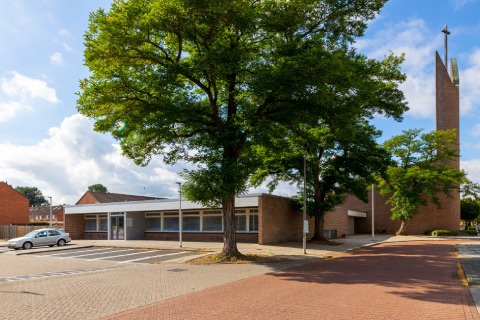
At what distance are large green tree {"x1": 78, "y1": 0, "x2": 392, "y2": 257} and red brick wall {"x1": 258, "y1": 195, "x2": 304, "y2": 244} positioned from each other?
8170mm

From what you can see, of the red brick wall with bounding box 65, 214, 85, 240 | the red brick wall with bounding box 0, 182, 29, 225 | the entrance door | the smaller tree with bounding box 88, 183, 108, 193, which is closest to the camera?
the entrance door

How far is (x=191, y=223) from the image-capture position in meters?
32.8

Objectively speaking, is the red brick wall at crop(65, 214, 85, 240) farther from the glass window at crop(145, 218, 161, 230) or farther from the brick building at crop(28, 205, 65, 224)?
the brick building at crop(28, 205, 65, 224)

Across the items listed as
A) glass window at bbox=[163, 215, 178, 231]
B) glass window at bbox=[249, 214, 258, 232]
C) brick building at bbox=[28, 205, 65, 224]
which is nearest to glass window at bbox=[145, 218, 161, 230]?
glass window at bbox=[163, 215, 178, 231]

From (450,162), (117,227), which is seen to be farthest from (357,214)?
(117,227)

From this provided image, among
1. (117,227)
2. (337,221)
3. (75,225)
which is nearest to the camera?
(117,227)

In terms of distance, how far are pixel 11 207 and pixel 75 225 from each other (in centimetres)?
2898

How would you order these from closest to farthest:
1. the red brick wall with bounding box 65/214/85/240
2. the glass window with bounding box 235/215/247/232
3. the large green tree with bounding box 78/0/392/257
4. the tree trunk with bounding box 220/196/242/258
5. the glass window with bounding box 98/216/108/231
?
the large green tree with bounding box 78/0/392/257 → the tree trunk with bounding box 220/196/242/258 → the glass window with bounding box 235/215/247/232 → the glass window with bounding box 98/216/108/231 → the red brick wall with bounding box 65/214/85/240

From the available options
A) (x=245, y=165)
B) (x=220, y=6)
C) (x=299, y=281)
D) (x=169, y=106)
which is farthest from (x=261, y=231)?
(x=220, y=6)

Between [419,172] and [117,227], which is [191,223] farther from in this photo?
[419,172]

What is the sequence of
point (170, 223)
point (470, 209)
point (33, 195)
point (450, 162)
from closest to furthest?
1. point (170, 223)
2. point (450, 162)
3. point (470, 209)
4. point (33, 195)

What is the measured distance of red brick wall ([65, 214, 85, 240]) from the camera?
3959cm

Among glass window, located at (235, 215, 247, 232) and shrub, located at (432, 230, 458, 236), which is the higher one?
glass window, located at (235, 215, 247, 232)

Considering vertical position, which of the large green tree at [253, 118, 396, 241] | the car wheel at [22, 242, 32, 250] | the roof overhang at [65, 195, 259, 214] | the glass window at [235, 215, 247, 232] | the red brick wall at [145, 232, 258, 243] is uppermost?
the large green tree at [253, 118, 396, 241]
